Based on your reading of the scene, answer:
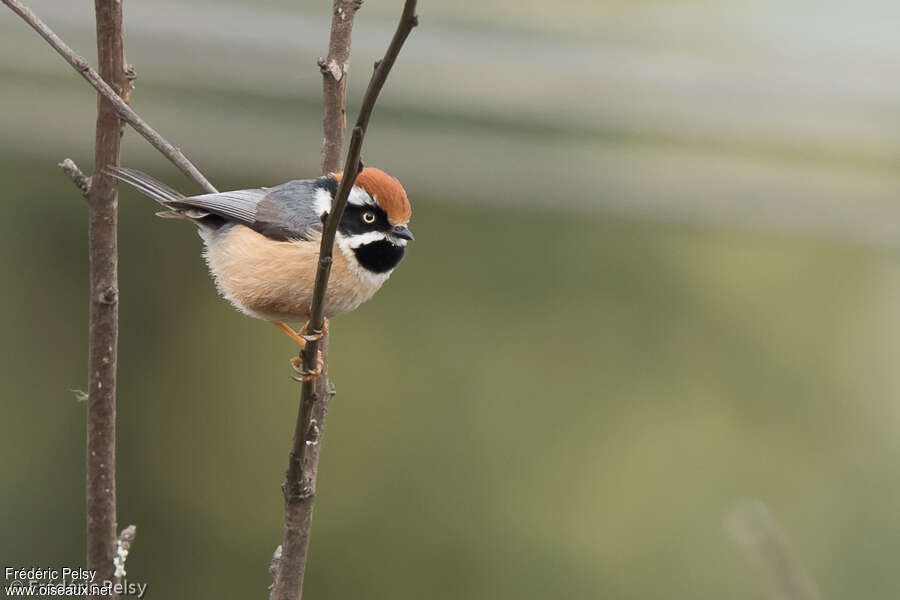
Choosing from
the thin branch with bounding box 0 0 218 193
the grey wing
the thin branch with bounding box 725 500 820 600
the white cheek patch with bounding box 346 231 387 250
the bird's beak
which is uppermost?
the thin branch with bounding box 0 0 218 193

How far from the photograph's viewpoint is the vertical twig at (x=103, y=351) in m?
1.58

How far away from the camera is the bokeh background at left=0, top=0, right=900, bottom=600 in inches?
231

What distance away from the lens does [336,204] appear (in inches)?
54.7

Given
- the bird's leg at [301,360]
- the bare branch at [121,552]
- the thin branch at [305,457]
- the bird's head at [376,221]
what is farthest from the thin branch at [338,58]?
the bare branch at [121,552]

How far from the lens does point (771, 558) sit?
3.97 ft

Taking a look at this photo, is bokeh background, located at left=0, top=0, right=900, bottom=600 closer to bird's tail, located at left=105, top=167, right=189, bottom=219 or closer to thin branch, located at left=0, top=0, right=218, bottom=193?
bird's tail, located at left=105, top=167, right=189, bottom=219

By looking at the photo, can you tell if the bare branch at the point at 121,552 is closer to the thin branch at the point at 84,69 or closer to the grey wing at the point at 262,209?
the thin branch at the point at 84,69

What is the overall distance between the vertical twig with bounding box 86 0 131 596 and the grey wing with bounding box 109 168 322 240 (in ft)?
2.31

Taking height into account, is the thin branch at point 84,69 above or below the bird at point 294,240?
above

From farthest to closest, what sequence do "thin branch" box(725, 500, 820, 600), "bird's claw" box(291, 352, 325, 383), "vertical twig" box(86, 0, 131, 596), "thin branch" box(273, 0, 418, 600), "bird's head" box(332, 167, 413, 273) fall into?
"bird's head" box(332, 167, 413, 273)
"bird's claw" box(291, 352, 325, 383)
"vertical twig" box(86, 0, 131, 596)
"thin branch" box(273, 0, 418, 600)
"thin branch" box(725, 500, 820, 600)

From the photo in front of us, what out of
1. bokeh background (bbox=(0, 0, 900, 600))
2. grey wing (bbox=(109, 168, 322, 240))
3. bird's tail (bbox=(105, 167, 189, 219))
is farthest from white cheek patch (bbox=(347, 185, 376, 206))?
bokeh background (bbox=(0, 0, 900, 600))

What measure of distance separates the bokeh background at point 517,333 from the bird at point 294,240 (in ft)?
10.5

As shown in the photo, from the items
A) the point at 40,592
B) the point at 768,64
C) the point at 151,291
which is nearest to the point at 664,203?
the point at 768,64

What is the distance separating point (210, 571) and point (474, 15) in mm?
4340
